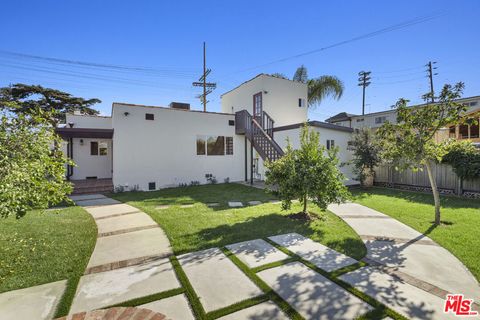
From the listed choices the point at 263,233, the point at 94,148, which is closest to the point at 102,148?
the point at 94,148

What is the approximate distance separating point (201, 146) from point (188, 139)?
2.55 ft

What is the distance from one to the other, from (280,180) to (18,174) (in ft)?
15.8

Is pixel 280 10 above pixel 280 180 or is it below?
above

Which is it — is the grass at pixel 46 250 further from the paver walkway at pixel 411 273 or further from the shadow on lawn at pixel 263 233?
the paver walkway at pixel 411 273

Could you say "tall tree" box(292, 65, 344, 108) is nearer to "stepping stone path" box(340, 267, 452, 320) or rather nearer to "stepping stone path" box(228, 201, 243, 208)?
"stepping stone path" box(228, 201, 243, 208)

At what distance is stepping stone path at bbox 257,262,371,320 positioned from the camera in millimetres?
2258

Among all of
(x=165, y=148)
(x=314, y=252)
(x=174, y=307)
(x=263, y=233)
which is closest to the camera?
(x=174, y=307)

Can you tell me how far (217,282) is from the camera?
9.27 ft

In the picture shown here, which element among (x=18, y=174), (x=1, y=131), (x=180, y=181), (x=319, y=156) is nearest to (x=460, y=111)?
(x=319, y=156)

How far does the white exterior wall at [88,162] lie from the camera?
12.8 meters

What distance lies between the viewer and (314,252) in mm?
3719

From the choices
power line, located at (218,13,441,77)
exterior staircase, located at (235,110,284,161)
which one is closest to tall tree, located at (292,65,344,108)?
power line, located at (218,13,441,77)

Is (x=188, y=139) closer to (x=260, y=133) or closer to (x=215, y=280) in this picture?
(x=260, y=133)

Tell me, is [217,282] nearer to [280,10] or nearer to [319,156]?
[319,156]
